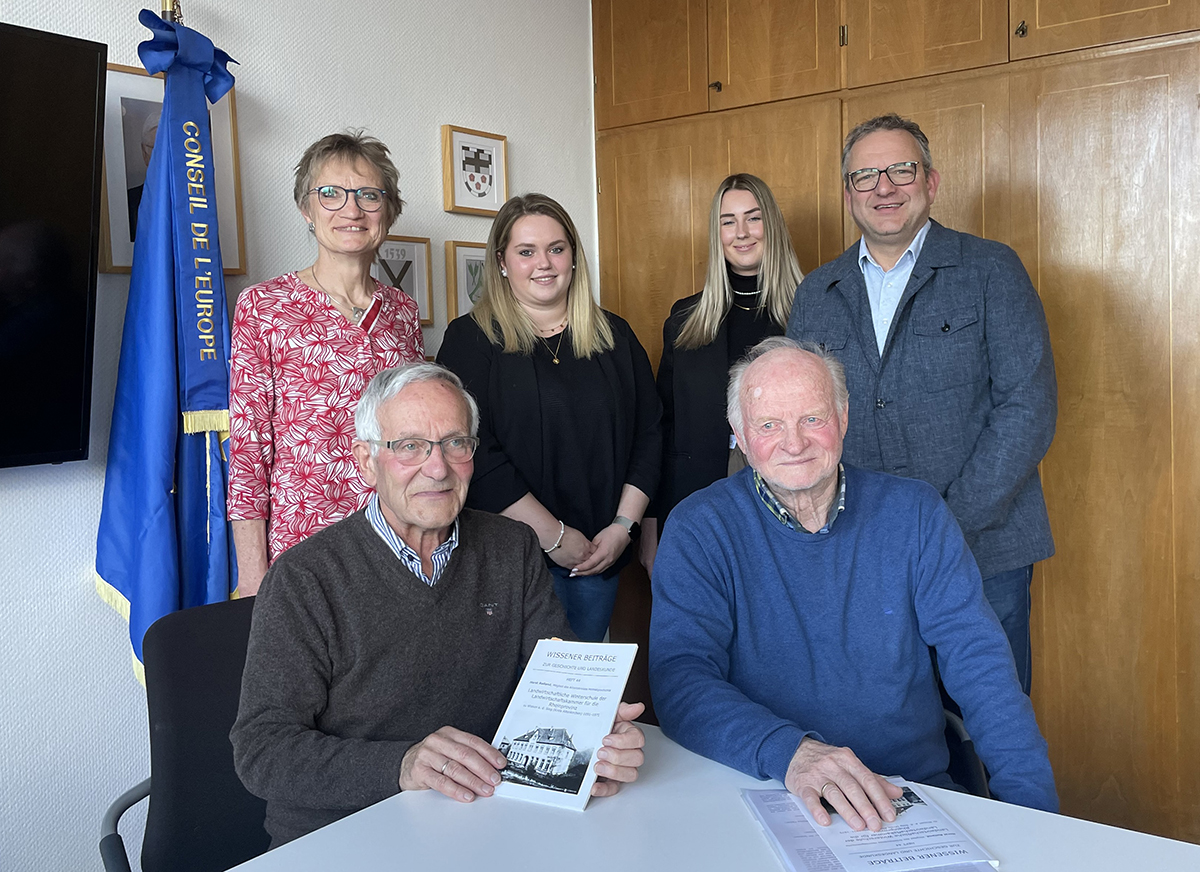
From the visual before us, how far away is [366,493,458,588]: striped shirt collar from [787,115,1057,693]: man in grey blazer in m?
1.16

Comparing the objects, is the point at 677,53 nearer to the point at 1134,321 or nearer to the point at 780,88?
the point at 780,88

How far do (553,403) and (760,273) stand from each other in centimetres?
75

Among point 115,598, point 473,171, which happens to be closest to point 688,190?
point 473,171

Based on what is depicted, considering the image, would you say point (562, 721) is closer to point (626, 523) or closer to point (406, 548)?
point (406, 548)

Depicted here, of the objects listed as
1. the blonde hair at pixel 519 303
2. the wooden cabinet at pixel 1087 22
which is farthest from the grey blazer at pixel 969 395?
the wooden cabinet at pixel 1087 22

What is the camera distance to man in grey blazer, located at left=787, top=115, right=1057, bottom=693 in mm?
2250

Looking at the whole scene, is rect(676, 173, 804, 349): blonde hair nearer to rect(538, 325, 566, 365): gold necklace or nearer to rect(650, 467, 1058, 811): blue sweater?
rect(538, 325, 566, 365): gold necklace

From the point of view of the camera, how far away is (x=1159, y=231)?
2.77 meters

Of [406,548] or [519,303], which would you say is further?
[519,303]

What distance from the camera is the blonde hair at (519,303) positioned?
2676 mm

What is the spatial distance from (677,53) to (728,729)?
2.89 meters

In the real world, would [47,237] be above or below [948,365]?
above

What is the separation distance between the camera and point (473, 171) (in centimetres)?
338

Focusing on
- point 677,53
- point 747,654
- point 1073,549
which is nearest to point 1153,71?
point 1073,549
